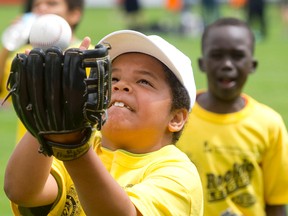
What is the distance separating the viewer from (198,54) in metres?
19.9

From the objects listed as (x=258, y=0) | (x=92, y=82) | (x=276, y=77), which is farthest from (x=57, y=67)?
(x=258, y=0)

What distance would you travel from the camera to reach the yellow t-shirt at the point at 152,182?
11.5 ft

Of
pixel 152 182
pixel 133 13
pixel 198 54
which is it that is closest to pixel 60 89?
pixel 152 182

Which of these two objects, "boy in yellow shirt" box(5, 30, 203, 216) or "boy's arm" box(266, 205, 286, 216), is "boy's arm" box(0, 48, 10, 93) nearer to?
"boy's arm" box(266, 205, 286, 216)

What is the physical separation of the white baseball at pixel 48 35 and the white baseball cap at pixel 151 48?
352 millimetres

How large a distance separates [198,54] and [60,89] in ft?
55.5

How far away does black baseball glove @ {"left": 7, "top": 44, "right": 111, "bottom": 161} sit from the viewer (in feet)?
10.0

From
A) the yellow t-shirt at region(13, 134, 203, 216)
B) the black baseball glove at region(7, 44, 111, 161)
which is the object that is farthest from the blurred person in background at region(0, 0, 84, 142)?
the black baseball glove at region(7, 44, 111, 161)

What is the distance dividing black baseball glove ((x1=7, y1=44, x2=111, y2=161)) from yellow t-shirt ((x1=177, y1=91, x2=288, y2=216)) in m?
3.33

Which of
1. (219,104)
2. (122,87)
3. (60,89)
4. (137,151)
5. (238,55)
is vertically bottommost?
(219,104)

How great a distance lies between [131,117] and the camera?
3.68 metres

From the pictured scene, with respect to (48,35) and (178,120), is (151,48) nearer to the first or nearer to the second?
(178,120)

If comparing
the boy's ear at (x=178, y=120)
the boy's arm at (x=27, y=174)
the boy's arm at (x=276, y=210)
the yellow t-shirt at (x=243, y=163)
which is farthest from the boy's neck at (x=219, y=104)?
the boy's arm at (x=27, y=174)

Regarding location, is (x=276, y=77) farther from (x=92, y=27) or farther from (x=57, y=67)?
(x=57, y=67)
